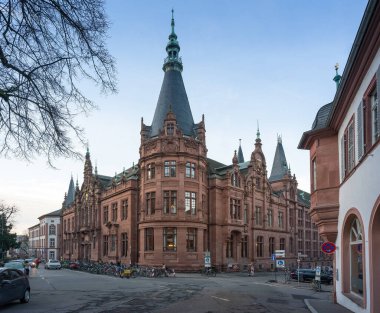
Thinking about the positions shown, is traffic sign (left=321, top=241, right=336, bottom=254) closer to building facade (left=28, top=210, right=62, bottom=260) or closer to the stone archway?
the stone archway

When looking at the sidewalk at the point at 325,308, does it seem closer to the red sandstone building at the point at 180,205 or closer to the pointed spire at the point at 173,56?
the red sandstone building at the point at 180,205

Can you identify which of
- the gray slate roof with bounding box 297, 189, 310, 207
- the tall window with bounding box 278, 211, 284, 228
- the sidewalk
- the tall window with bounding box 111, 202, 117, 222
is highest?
the gray slate roof with bounding box 297, 189, 310, 207

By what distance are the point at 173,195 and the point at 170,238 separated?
176 inches

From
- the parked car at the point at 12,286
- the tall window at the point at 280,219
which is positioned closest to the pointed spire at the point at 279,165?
the tall window at the point at 280,219

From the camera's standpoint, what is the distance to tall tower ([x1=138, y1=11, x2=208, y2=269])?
43906mm

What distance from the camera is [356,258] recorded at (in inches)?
602

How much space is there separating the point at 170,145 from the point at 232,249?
15544mm

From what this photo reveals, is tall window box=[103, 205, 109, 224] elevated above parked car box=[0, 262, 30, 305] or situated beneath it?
elevated above

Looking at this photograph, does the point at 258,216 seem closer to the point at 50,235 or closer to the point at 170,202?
the point at 170,202

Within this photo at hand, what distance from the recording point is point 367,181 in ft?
38.3

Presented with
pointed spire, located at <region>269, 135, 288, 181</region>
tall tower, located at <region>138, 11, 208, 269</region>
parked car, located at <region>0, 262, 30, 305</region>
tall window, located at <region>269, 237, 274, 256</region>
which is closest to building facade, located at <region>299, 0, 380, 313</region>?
parked car, located at <region>0, 262, 30, 305</region>

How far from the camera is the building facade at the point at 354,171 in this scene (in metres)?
10.8

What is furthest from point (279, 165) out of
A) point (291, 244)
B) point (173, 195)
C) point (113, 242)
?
point (173, 195)

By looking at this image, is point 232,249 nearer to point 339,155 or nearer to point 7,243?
point 339,155
